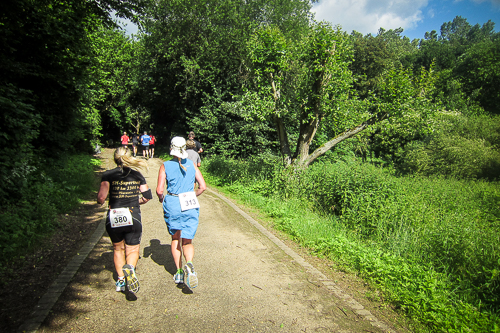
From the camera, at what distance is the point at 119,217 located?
3.93 m

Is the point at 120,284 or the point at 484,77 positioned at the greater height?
the point at 484,77

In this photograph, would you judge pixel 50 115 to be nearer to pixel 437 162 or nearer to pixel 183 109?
pixel 183 109

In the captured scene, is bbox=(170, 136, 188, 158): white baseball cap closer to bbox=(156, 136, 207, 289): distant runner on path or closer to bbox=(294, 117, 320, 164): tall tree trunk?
bbox=(156, 136, 207, 289): distant runner on path

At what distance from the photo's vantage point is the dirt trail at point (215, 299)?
3508 millimetres

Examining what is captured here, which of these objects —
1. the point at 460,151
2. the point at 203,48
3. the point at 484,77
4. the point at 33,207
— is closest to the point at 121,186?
the point at 33,207

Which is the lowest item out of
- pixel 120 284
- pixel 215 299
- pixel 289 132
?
pixel 215 299

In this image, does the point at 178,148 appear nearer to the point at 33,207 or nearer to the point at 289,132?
the point at 33,207

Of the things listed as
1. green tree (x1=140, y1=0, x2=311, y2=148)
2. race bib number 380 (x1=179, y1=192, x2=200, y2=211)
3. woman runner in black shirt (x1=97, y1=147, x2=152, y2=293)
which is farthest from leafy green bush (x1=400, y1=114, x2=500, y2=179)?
woman runner in black shirt (x1=97, y1=147, x2=152, y2=293)

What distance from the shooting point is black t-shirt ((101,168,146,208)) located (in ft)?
13.0

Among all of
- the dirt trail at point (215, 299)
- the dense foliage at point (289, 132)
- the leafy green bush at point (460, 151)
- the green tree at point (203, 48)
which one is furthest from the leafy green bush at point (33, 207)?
the leafy green bush at point (460, 151)

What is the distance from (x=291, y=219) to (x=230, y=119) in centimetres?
1426

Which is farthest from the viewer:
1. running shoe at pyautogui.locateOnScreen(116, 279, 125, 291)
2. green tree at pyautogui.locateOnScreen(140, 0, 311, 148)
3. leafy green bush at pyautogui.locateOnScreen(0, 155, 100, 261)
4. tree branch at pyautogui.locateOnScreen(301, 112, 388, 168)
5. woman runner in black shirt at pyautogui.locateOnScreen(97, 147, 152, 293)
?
green tree at pyautogui.locateOnScreen(140, 0, 311, 148)

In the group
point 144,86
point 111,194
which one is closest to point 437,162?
point 111,194

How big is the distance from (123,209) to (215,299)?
1.71 meters
